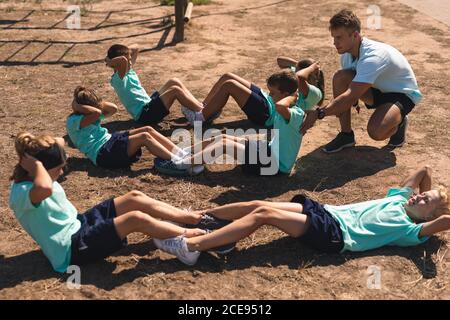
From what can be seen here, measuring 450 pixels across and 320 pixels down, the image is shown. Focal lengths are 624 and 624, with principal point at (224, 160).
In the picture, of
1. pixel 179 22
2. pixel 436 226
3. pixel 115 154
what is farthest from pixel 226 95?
pixel 179 22

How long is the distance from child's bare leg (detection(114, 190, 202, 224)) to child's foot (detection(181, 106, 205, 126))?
88.8 inches

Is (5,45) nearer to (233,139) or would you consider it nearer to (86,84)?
(86,84)

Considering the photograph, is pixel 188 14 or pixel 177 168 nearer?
pixel 177 168

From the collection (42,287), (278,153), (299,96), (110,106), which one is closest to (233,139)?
(278,153)

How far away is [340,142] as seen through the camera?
5.98 metres

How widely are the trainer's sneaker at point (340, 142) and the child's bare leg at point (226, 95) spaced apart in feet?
3.06

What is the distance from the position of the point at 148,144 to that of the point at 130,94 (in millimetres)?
1112

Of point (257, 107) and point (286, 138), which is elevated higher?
point (286, 138)

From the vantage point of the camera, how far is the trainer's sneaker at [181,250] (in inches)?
159

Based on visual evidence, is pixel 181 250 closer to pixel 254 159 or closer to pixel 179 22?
pixel 254 159

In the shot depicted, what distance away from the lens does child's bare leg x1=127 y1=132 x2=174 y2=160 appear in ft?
17.7

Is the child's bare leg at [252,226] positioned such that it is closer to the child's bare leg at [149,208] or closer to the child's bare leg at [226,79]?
the child's bare leg at [149,208]

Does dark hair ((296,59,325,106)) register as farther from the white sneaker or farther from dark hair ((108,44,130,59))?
dark hair ((108,44,130,59))

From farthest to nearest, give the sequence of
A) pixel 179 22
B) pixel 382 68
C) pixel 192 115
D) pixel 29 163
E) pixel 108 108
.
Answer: pixel 179 22
pixel 192 115
pixel 108 108
pixel 382 68
pixel 29 163
